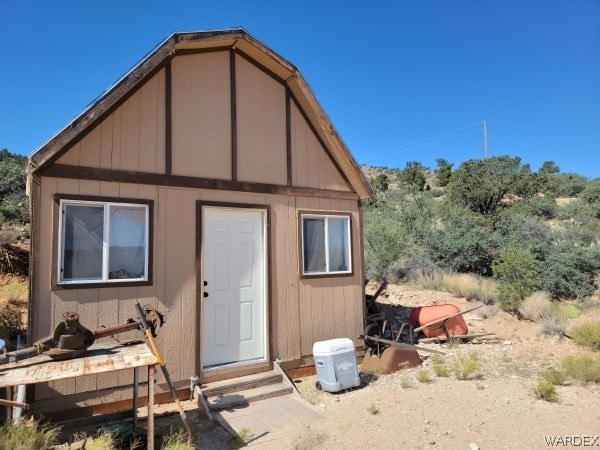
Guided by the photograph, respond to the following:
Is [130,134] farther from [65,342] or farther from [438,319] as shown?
[438,319]

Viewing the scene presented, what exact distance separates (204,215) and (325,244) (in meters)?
2.29

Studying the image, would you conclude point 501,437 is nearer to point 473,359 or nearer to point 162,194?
point 473,359

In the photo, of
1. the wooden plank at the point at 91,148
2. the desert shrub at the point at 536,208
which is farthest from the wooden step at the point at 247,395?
the desert shrub at the point at 536,208

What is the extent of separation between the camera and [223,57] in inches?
259

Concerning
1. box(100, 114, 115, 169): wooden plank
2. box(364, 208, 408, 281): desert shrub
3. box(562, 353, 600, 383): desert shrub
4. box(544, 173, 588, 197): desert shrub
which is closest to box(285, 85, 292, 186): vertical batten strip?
box(100, 114, 115, 169): wooden plank

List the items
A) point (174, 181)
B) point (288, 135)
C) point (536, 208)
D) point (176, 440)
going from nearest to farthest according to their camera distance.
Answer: point (176, 440) → point (174, 181) → point (288, 135) → point (536, 208)

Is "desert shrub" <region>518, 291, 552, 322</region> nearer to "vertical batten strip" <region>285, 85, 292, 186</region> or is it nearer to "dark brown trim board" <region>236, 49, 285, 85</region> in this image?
"vertical batten strip" <region>285, 85, 292, 186</region>

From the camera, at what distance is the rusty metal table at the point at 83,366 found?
3.41 metres

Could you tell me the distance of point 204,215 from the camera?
6.05 metres

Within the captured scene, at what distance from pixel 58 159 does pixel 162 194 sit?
131cm

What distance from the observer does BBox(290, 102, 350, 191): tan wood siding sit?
281 inches

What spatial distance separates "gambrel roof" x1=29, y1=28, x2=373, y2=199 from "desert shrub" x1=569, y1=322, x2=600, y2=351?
511cm

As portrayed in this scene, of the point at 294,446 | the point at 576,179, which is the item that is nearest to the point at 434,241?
the point at 294,446

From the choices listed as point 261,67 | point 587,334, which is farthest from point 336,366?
point 587,334
